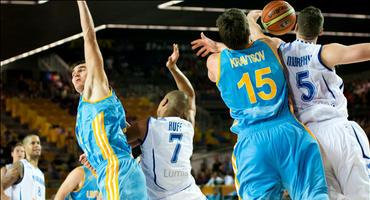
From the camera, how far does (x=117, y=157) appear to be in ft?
18.6

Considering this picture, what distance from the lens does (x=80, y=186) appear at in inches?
295

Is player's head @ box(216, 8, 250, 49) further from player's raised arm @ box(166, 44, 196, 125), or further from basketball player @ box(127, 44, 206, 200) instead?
player's raised arm @ box(166, 44, 196, 125)

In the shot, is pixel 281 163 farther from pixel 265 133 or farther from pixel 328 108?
pixel 328 108

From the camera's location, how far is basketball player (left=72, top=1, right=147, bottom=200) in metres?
5.58

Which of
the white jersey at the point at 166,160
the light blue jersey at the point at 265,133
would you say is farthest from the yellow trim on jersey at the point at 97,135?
the light blue jersey at the point at 265,133

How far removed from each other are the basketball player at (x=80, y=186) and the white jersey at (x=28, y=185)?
2.11 meters

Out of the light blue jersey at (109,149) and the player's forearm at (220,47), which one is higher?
the player's forearm at (220,47)

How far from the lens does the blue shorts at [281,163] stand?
4.89m

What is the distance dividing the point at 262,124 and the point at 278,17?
3.69 ft

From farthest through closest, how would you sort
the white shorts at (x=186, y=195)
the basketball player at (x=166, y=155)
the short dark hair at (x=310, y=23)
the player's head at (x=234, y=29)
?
the white shorts at (x=186, y=195) → the basketball player at (x=166, y=155) → the short dark hair at (x=310, y=23) → the player's head at (x=234, y=29)

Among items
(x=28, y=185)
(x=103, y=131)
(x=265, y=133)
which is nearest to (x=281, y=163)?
(x=265, y=133)

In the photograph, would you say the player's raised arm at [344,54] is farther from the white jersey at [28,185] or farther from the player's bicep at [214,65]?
the white jersey at [28,185]

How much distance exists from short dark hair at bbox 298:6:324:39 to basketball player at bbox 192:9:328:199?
33 cm

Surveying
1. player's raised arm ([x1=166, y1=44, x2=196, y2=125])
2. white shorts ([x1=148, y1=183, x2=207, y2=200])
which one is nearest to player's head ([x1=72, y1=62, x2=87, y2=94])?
white shorts ([x1=148, y1=183, x2=207, y2=200])
